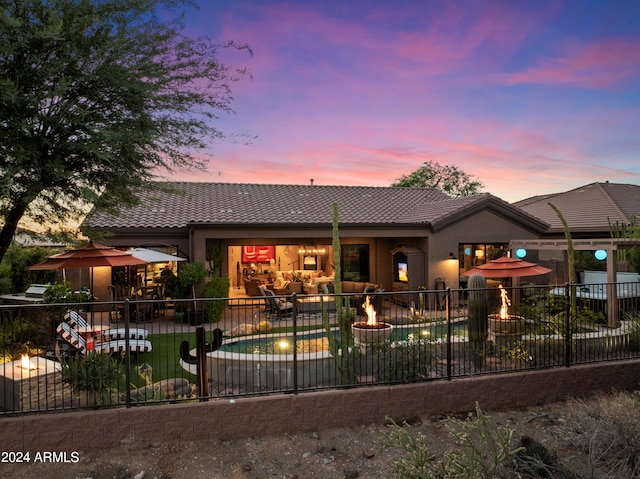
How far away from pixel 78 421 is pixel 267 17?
33.9 feet

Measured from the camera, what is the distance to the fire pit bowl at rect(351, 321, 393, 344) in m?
8.91

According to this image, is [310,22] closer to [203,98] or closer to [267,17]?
[267,17]

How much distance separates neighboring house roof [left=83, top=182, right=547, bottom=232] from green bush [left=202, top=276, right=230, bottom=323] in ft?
7.79

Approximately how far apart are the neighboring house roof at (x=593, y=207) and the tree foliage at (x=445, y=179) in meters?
22.9

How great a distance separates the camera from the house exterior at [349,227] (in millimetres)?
15918

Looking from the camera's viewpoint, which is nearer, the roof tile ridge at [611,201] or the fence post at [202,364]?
the fence post at [202,364]

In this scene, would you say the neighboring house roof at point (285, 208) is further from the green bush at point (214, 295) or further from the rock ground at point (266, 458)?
the rock ground at point (266, 458)

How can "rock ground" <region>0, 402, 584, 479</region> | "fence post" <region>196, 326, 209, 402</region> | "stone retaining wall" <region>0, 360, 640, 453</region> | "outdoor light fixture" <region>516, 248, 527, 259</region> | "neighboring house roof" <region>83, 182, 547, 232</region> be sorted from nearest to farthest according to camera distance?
"rock ground" <region>0, 402, 584, 479</region> → "stone retaining wall" <region>0, 360, 640, 453</region> → "fence post" <region>196, 326, 209, 402</region> → "outdoor light fixture" <region>516, 248, 527, 259</region> → "neighboring house roof" <region>83, 182, 547, 232</region>

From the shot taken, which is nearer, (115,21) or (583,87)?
(115,21)

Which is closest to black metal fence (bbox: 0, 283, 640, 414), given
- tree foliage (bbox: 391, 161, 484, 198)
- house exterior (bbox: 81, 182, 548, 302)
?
house exterior (bbox: 81, 182, 548, 302)

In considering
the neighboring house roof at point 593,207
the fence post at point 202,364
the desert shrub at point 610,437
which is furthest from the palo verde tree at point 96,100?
the neighboring house roof at point 593,207

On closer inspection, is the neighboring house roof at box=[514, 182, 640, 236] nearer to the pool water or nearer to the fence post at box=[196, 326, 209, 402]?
the pool water

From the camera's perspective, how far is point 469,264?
18.1m

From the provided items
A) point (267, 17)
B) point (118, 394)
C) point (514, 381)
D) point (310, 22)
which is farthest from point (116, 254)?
point (514, 381)
